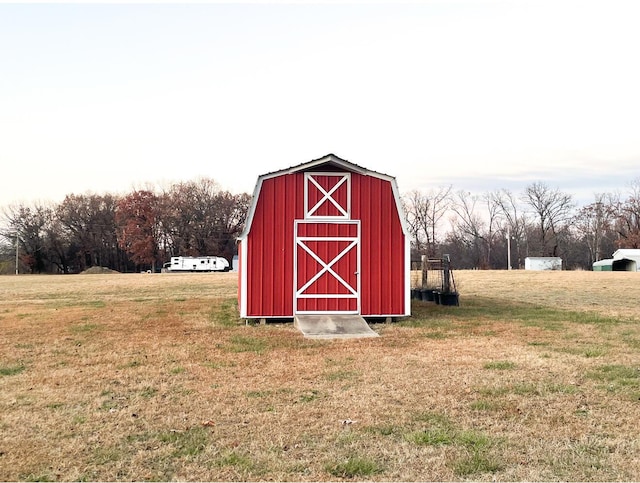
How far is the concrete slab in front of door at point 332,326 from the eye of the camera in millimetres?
11233

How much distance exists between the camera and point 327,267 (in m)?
13.1

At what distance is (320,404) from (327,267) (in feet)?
23.5

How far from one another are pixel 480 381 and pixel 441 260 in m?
10.4

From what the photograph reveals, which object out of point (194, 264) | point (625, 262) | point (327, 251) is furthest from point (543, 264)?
point (327, 251)

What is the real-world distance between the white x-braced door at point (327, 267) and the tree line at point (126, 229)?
5164 cm

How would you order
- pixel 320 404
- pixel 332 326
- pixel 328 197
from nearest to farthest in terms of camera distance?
pixel 320 404
pixel 332 326
pixel 328 197

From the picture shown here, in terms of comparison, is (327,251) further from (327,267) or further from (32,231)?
(32,231)

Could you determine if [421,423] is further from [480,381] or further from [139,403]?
[139,403]

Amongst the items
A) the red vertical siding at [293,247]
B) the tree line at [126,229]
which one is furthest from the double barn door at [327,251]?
the tree line at [126,229]

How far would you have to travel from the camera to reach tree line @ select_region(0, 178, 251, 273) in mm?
63469

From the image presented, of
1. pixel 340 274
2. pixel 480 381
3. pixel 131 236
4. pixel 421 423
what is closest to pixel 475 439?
pixel 421 423

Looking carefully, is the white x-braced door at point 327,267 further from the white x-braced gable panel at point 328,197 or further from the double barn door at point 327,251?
the white x-braced gable panel at point 328,197

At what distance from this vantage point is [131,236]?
62656 millimetres

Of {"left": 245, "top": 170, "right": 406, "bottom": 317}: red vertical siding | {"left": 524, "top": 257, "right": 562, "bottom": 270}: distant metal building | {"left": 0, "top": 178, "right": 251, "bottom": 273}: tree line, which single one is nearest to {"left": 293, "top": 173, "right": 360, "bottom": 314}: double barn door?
{"left": 245, "top": 170, "right": 406, "bottom": 317}: red vertical siding
